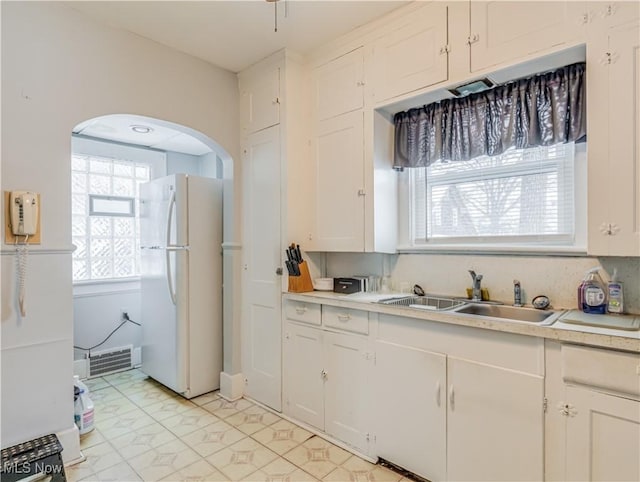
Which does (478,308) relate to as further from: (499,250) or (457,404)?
(457,404)

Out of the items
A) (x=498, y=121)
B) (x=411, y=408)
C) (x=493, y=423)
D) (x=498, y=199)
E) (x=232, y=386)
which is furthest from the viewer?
(x=232, y=386)

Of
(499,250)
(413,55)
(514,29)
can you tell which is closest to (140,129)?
(413,55)

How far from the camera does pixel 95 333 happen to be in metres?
3.71

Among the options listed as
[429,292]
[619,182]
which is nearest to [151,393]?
[429,292]

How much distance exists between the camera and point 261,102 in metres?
2.95

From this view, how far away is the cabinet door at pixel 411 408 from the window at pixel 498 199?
2.91 ft

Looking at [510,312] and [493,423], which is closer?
[493,423]

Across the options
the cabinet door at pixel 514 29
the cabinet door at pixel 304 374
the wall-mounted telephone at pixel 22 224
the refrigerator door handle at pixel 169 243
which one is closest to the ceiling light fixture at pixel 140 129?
the refrigerator door handle at pixel 169 243

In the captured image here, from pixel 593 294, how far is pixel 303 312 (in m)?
1.68

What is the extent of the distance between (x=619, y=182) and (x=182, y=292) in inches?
116

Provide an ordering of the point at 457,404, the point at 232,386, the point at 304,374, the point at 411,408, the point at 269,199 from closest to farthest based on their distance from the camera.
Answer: the point at 457,404
the point at 411,408
the point at 304,374
the point at 269,199
the point at 232,386

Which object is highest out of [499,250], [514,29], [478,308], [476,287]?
[514,29]

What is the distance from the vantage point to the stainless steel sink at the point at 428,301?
2238 millimetres

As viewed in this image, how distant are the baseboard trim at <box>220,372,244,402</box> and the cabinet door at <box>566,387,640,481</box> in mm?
2346
